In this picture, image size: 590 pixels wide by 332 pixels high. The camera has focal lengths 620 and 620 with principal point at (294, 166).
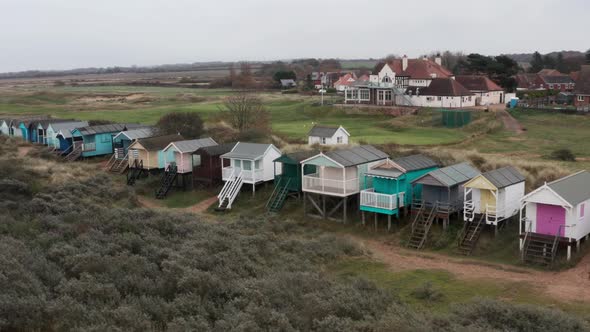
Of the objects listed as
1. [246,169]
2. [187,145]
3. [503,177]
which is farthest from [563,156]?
[187,145]

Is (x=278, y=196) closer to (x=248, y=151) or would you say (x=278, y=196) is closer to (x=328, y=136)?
(x=248, y=151)

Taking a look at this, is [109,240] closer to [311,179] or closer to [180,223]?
[180,223]

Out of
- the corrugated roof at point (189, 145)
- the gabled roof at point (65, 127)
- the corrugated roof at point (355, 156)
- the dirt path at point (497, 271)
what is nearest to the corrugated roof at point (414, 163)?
the corrugated roof at point (355, 156)

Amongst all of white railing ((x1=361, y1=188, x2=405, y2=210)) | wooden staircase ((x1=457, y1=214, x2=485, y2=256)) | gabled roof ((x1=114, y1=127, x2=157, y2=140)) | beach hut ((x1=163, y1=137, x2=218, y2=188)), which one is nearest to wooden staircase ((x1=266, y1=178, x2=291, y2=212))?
white railing ((x1=361, y1=188, x2=405, y2=210))

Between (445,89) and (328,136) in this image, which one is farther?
(445,89)

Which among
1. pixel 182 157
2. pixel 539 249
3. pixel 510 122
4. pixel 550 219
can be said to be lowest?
pixel 539 249

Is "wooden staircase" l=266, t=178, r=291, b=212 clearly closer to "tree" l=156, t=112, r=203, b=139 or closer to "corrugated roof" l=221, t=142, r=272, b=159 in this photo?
"corrugated roof" l=221, t=142, r=272, b=159
